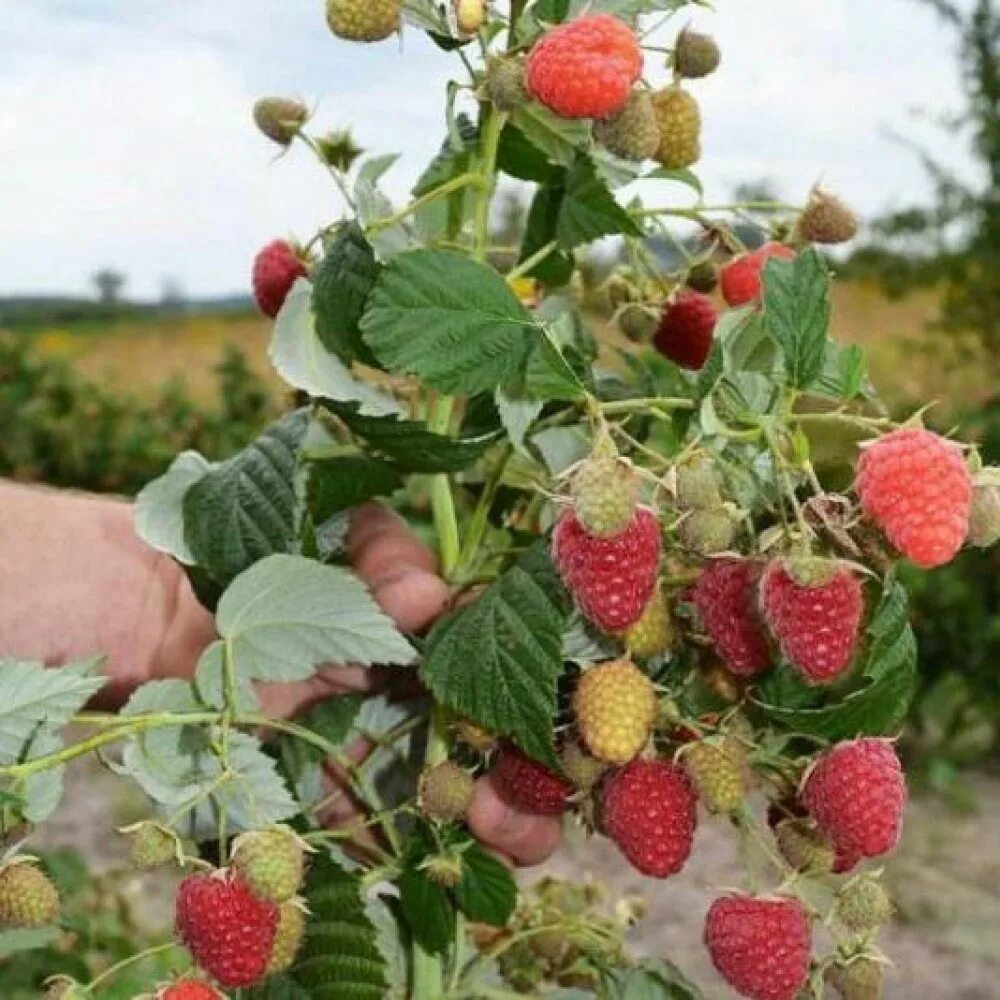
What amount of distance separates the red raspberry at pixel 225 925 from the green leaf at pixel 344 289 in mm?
246

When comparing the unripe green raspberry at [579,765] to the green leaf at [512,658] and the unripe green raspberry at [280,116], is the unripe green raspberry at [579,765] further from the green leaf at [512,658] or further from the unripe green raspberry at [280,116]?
the unripe green raspberry at [280,116]

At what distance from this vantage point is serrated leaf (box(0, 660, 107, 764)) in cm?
77

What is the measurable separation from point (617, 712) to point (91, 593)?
20.5 inches

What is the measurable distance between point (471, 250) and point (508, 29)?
99 millimetres

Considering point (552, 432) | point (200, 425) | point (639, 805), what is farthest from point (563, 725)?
point (200, 425)

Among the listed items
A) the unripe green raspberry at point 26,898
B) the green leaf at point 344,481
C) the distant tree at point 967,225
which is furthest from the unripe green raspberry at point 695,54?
the distant tree at point 967,225

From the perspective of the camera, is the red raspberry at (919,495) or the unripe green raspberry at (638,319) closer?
the red raspberry at (919,495)

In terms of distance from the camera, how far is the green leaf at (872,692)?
2.43 feet

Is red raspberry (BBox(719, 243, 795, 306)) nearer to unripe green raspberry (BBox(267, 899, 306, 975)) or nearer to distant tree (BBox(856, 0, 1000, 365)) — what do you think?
unripe green raspberry (BBox(267, 899, 306, 975))

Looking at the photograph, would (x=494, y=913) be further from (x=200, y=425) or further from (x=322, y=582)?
(x=200, y=425)

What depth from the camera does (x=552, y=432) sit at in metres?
0.90

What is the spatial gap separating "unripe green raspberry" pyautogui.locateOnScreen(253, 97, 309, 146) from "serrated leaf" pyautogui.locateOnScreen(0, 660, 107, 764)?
28cm

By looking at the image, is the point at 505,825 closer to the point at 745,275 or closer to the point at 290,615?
the point at 290,615

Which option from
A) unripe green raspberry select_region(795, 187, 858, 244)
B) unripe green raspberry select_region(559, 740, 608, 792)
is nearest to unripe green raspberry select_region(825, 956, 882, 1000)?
unripe green raspberry select_region(559, 740, 608, 792)
